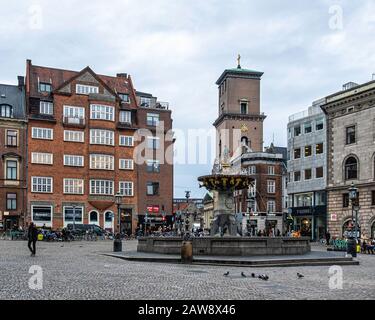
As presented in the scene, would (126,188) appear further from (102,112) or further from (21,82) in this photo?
(21,82)

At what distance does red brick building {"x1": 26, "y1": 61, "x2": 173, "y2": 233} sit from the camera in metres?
66.4

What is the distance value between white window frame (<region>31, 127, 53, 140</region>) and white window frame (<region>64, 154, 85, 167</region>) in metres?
3.01

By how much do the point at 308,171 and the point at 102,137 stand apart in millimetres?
24997

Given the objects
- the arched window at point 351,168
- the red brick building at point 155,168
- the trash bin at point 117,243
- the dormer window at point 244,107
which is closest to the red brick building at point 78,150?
the red brick building at point 155,168

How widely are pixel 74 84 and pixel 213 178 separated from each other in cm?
3939

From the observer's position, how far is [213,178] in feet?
112

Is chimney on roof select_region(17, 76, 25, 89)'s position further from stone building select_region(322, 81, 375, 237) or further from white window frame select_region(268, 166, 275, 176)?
white window frame select_region(268, 166, 275, 176)

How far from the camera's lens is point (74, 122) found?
2697 inches

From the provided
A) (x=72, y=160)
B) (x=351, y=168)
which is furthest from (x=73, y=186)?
(x=351, y=168)

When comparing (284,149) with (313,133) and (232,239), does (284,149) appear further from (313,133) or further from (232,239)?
(232,239)

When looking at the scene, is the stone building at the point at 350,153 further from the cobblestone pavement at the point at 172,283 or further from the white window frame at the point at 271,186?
the cobblestone pavement at the point at 172,283

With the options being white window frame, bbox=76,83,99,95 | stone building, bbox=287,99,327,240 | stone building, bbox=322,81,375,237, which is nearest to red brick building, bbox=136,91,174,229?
white window frame, bbox=76,83,99,95

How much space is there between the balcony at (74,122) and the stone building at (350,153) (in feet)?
93.5

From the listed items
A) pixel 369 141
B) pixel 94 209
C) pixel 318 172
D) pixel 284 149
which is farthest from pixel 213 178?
pixel 284 149
